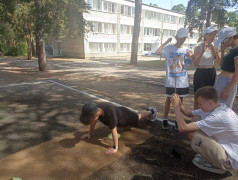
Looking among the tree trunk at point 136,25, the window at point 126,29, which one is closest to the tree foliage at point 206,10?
the tree trunk at point 136,25

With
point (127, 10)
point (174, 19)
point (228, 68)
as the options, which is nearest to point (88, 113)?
point (228, 68)

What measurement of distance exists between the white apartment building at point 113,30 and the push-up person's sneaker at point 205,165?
82.1ft

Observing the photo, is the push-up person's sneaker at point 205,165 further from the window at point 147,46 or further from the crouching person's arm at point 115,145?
the window at point 147,46

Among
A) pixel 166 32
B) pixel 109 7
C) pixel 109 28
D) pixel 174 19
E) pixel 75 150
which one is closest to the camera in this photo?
pixel 75 150

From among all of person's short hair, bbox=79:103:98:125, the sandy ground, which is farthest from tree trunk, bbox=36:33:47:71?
person's short hair, bbox=79:103:98:125

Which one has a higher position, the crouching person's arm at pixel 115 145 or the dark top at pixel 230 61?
the dark top at pixel 230 61

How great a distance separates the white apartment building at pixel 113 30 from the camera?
29938 mm

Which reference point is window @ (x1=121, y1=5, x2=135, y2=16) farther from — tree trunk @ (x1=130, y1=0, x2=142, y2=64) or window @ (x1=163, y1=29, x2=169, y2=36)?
tree trunk @ (x1=130, y1=0, x2=142, y2=64)

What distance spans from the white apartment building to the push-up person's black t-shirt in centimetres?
2388

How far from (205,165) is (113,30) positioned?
32772mm

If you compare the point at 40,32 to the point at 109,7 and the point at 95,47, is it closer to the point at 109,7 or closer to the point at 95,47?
the point at 95,47

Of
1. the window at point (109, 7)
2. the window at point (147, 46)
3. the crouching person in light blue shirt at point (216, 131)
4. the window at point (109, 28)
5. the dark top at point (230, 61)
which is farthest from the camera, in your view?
the window at point (147, 46)

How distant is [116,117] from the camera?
10.1ft

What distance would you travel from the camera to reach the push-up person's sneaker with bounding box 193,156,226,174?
2.55 m
